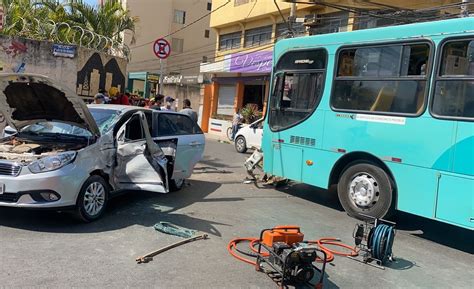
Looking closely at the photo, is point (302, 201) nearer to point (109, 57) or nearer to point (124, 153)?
point (124, 153)

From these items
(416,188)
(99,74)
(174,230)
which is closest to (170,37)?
(99,74)

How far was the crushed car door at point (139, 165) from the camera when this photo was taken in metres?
6.54

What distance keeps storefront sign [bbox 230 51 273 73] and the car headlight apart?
16.6 m

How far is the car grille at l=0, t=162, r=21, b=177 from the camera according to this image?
218 inches

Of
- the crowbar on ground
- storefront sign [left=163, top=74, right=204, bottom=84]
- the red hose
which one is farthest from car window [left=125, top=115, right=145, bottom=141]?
storefront sign [left=163, top=74, right=204, bottom=84]

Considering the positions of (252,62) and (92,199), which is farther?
(252,62)

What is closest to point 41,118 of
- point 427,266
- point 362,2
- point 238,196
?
point 238,196

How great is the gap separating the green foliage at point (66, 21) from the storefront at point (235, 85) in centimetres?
602

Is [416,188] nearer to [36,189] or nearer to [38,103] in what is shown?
[36,189]

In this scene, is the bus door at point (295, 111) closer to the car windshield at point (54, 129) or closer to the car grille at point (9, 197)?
the car windshield at point (54, 129)

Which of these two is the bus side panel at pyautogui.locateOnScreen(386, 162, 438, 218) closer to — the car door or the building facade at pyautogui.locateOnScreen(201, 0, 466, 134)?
the car door

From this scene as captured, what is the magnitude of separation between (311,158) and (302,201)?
99 cm

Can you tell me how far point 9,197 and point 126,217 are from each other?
159 centimetres

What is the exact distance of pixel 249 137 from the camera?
685 inches
